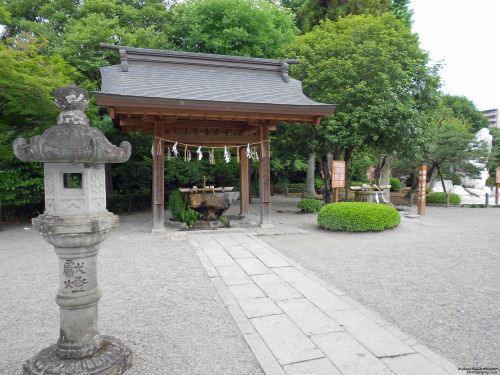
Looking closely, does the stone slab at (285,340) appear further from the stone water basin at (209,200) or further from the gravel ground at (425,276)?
the stone water basin at (209,200)

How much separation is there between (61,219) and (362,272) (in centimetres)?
461

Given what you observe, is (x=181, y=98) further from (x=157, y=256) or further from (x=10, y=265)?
(x=10, y=265)

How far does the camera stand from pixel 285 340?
10.0 ft

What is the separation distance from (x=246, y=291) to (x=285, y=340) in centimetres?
140

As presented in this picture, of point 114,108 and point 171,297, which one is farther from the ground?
point 114,108

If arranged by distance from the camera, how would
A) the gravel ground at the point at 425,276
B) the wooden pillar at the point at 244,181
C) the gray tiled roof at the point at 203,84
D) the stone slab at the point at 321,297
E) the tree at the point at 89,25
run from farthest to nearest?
the tree at the point at 89,25 → the wooden pillar at the point at 244,181 → the gray tiled roof at the point at 203,84 → the stone slab at the point at 321,297 → the gravel ground at the point at 425,276

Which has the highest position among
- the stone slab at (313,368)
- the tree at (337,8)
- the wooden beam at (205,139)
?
the tree at (337,8)

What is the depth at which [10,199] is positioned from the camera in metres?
9.80

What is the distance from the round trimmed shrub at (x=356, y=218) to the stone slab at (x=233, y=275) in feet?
14.3

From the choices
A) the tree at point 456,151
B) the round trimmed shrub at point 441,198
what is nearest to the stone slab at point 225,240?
the tree at point 456,151

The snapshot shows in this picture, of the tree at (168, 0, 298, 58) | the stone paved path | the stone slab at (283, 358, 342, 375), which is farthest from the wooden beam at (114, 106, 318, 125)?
the tree at (168, 0, 298, 58)

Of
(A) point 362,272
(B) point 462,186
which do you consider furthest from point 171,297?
(B) point 462,186

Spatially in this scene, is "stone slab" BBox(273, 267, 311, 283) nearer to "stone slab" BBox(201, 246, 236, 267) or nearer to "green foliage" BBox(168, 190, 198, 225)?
"stone slab" BBox(201, 246, 236, 267)

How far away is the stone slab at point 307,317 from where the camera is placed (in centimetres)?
329
